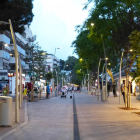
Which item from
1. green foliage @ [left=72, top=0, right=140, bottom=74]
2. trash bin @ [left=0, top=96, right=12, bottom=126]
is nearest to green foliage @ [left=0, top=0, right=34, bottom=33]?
green foliage @ [left=72, top=0, right=140, bottom=74]

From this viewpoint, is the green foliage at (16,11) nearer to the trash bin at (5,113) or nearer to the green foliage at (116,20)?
the green foliage at (116,20)

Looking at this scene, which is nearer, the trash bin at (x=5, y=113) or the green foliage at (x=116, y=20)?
the trash bin at (x=5, y=113)

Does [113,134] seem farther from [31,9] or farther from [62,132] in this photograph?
[31,9]

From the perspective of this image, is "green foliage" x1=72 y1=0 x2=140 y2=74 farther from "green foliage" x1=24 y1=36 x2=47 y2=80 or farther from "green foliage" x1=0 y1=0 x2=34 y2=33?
"green foliage" x1=24 y1=36 x2=47 y2=80

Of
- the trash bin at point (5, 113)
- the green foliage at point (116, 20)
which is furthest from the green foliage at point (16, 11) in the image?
the trash bin at point (5, 113)

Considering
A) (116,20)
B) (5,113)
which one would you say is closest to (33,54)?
(116,20)

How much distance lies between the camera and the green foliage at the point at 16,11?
2911cm

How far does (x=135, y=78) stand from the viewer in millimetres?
16438

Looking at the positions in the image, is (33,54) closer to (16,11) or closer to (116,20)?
(16,11)

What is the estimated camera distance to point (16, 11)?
1206 inches

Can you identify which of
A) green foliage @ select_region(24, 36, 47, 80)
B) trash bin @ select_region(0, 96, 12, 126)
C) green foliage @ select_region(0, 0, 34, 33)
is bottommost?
trash bin @ select_region(0, 96, 12, 126)

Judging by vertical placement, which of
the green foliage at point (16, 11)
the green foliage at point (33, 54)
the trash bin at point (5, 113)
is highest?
the green foliage at point (16, 11)

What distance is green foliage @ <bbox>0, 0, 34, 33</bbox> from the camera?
2911 centimetres

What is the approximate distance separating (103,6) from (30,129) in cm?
1923
